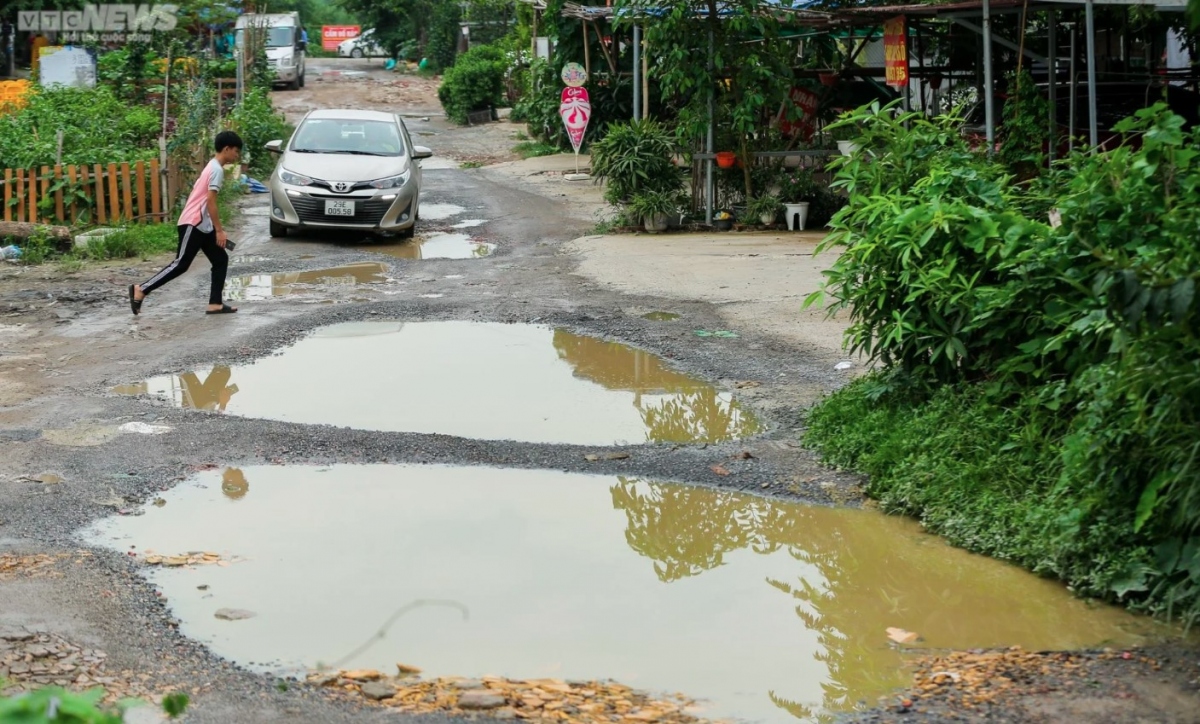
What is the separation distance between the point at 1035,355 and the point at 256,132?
18295 millimetres

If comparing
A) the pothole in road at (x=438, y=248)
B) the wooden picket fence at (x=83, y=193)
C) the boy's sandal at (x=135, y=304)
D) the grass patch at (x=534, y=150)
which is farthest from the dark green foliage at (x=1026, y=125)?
the grass patch at (x=534, y=150)

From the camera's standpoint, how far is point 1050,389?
6395 mm

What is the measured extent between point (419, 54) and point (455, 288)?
4033 centimetres

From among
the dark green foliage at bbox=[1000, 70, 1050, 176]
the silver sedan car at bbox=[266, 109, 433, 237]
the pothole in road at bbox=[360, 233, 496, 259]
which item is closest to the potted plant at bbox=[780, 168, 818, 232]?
the dark green foliage at bbox=[1000, 70, 1050, 176]

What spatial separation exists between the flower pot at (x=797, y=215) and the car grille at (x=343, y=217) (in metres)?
4.97

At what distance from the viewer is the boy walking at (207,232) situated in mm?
11227

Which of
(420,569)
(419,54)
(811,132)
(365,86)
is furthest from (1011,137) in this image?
(419,54)

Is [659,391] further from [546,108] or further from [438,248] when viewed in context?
[546,108]

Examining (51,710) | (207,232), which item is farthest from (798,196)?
(51,710)

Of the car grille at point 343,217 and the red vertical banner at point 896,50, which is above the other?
the red vertical banner at point 896,50

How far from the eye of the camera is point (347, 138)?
53.2ft

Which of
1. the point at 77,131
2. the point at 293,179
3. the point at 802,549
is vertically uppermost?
the point at 77,131

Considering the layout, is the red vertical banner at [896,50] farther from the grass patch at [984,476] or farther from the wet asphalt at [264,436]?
the grass patch at [984,476]

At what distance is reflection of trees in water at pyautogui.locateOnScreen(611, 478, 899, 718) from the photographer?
505 centimetres
